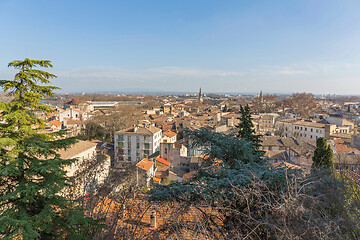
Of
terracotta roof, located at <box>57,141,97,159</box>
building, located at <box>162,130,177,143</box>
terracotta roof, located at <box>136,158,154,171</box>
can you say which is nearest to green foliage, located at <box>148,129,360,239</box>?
terracotta roof, located at <box>136,158,154,171</box>

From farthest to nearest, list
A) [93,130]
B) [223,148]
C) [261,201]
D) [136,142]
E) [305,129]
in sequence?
[305,129], [93,130], [136,142], [223,148], [261,201]

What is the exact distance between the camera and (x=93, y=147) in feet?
68.0

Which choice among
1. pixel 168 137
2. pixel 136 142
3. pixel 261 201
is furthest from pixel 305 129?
pixel 261 201

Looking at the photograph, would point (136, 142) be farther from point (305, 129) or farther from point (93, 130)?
point (305, 129)

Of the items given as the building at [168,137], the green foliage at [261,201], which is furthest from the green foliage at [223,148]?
the building at [168,137]

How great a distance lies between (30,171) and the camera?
16.3 feet

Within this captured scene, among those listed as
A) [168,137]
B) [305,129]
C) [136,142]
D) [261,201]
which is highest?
[261,201]

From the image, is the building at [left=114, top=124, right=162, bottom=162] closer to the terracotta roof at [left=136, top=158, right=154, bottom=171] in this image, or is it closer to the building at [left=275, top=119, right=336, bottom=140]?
the terracotta roof at [left=136, top=158, right=154, bottom=171]

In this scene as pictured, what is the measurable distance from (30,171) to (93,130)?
34.5 metres

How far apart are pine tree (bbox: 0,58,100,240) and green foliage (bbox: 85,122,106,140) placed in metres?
33.3

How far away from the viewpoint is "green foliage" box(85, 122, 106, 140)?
37188 millimetres

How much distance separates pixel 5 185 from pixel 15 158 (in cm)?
71

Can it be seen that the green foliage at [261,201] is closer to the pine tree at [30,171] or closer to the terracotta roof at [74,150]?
the pine tree at [30,171]

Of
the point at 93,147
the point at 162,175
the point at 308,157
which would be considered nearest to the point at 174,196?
the point at 162,175
